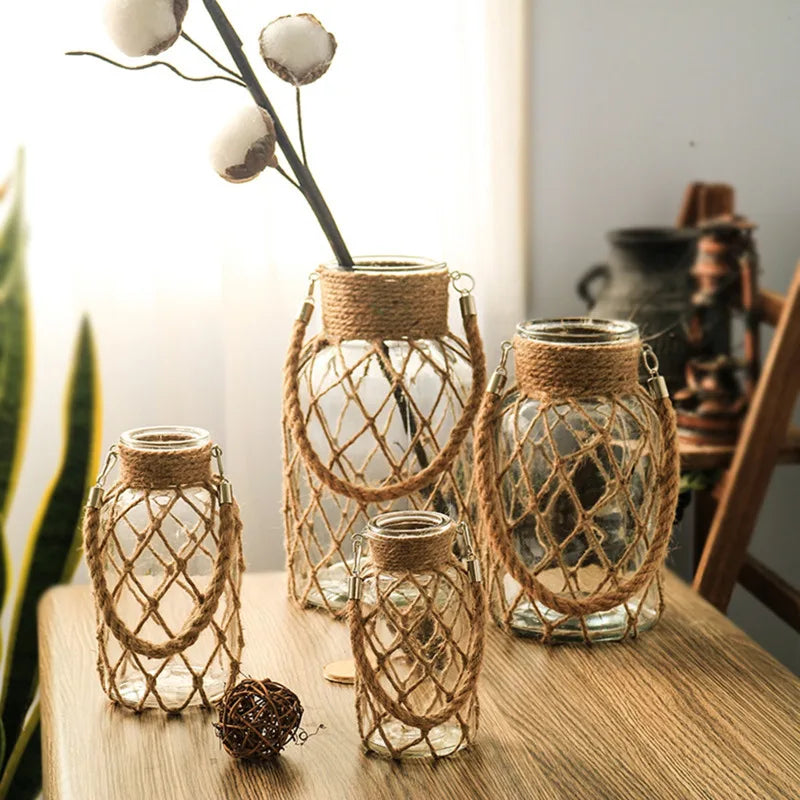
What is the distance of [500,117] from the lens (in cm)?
163

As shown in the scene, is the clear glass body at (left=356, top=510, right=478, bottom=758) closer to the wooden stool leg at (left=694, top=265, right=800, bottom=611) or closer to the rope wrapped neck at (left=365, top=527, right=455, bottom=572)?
the rope wrapped neck at (left=365, top=527, right=455, bottom=572)

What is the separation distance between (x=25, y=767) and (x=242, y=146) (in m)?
1.01

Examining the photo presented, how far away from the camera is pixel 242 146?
0.99 metres

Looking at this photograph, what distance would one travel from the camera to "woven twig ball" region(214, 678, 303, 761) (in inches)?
34.0

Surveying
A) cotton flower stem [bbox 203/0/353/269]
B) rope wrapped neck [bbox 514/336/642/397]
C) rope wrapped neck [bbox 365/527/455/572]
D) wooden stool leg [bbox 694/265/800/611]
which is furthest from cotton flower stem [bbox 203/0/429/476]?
wooden stool leg [bbox 694/265/800/611]

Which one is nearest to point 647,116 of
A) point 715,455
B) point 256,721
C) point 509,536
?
point 715,455

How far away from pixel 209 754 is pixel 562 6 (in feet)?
3.79

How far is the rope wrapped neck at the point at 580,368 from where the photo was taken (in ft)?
3.34

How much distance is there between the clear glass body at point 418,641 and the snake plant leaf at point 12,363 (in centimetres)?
85

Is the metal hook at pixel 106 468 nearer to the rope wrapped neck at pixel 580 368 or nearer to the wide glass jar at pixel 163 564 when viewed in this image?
the wide glass jar at pixel 163 564

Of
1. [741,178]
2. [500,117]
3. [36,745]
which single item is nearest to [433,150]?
[500,117]

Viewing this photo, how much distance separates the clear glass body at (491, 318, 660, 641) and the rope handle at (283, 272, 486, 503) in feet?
0.11

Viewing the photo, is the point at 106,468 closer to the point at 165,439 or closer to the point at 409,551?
the point at 165,439

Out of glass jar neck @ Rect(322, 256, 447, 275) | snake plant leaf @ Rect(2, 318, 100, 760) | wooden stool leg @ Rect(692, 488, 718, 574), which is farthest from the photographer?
wooden stool leg @ Rect(692, 488, 718, 574)
